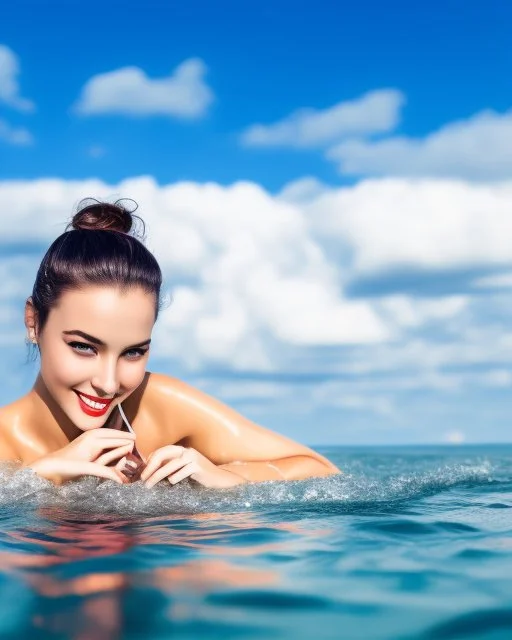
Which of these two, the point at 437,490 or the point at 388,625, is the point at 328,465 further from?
the point at 388,625

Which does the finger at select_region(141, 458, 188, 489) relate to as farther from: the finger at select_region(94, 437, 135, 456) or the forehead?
the forehead

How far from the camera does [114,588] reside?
2.38 metres

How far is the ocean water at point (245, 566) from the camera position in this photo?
6.86 feet

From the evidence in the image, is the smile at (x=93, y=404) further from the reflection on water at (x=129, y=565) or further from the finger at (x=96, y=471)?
the reflection on water at (x=129, y=565)

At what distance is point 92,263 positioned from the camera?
186 inches

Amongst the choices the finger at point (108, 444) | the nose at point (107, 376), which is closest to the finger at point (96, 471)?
the finger at point (108, 444)

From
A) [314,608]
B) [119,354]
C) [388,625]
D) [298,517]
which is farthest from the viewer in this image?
[119,354]

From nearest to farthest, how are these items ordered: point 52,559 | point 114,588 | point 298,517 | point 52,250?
point 114,588 < point 52,559 < point 298,517 < point 52,250

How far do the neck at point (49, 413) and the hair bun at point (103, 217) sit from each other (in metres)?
1.09

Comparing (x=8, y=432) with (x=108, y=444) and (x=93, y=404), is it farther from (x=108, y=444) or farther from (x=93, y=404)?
(x=108, y=444)

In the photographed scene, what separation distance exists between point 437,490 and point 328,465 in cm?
87

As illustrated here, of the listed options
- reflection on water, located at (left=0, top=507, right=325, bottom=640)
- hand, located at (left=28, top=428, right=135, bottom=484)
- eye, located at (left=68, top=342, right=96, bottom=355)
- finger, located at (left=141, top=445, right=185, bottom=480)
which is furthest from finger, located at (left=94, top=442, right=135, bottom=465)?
reflection on water, located at (left=0, top=507, right=325, bottom=640)

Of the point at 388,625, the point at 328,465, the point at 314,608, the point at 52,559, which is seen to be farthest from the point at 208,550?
the point at 328,465

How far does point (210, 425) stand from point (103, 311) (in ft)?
4.76
